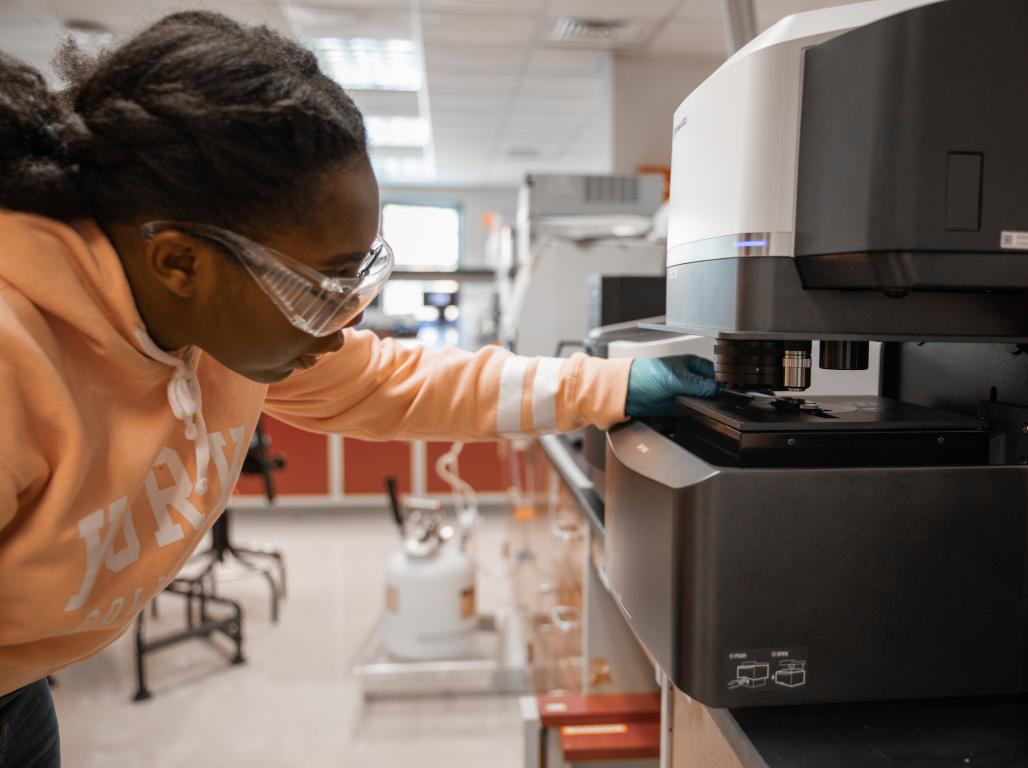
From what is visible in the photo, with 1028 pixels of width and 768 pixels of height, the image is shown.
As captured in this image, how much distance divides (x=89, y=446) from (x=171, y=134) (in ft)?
0.90

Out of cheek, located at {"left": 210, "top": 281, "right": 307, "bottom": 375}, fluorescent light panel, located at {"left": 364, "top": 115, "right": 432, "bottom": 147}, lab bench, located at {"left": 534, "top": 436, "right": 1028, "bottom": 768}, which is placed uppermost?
fluorescent light panel, located at {"left": 364, "top": 115, "right": 432, "bottom": 147}

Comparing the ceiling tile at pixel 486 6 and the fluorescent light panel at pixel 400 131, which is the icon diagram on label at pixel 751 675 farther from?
the fluorescent light panel at pixel 400 131

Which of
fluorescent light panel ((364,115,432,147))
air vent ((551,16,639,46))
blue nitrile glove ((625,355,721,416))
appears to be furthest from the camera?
fluorescent light panel ((364,115,432,147))

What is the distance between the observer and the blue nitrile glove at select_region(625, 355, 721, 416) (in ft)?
3.34

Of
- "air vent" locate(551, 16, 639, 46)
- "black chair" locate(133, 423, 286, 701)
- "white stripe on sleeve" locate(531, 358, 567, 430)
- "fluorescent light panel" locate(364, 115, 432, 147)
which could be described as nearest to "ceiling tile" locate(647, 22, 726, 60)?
"air vent" locate(551, 16, 639, 46)

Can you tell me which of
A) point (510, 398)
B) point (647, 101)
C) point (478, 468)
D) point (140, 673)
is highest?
point (647, 101)

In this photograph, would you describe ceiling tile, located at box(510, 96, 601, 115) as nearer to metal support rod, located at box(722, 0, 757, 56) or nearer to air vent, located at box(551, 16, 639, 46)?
air vent, located at box(551, 16, 639, 46)

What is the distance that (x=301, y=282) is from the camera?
717 mm

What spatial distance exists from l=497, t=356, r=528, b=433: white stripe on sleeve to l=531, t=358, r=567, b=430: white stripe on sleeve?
0.02 metres

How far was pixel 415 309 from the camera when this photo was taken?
5.46 m

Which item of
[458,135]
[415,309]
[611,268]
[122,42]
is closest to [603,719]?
[122,42]

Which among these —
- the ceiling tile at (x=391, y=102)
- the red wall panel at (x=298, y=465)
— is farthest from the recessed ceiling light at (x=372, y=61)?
the red wall panel at (x=298, y=465)

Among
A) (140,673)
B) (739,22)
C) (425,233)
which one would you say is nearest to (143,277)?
(739,22)

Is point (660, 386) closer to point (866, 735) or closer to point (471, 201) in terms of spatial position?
point (866, 735)
